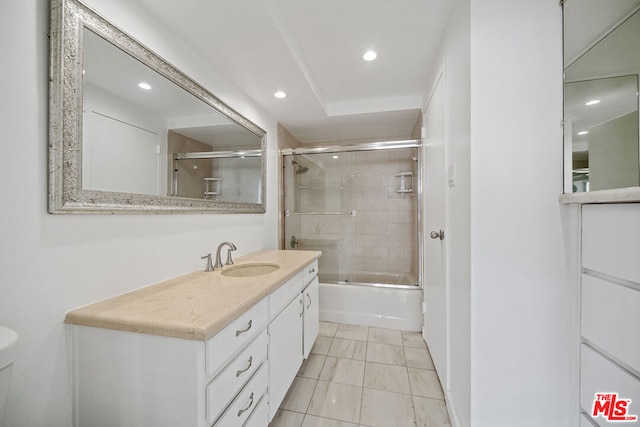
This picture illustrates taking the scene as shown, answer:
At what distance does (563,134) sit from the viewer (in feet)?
3.45

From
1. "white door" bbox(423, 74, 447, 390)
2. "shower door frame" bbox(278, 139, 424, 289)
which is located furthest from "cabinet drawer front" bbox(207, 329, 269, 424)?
"shower door frame" bbox(278, 139, 424, 289)

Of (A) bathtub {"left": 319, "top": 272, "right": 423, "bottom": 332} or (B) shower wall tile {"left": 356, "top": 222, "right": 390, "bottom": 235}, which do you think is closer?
(A) bathtub {"left": 319, "top": 272, "right": 423, "bottom": 332}

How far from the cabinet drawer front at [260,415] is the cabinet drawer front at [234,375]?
7.0 inches

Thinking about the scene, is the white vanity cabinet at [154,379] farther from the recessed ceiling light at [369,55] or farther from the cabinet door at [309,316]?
the recessed ceiling light at [369,55]

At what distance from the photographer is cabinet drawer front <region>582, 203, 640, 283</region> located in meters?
0.81

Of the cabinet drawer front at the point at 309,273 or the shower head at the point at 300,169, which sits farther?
→ the shower head at the point at 300,169

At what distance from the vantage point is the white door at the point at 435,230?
5.21 ft

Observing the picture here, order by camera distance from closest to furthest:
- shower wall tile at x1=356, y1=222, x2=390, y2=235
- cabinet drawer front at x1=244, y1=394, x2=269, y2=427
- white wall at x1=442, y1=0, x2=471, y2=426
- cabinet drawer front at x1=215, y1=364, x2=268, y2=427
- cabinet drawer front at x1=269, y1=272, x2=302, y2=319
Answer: cabinet drawer front at x1=215, y1=364, x2=268, y2=427 → cabinet drawer front at x1=244, y1=394, x2=269, y2=427 → white wall at x1=442, y1=0, x2=471, y2=426 → cabinet drawer front at x1=269, y1=272, x2=302, y2=319 → shower wall tile at x1=356, y1=222, x2=390, y2=235

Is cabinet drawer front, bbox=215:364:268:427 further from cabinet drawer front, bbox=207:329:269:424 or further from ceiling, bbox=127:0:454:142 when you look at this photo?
ceiling, bbox=127:0:454:142

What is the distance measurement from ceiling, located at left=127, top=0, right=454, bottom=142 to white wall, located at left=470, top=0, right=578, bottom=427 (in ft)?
1.71

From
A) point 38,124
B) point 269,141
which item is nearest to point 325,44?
point 269,141

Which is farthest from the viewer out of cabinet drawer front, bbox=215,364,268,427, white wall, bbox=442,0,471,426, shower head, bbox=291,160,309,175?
shower head, bbox=291,160,309,175

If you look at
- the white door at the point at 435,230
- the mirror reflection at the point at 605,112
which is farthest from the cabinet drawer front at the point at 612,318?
the white door at the point at 435,230

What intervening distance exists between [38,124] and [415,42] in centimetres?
199
